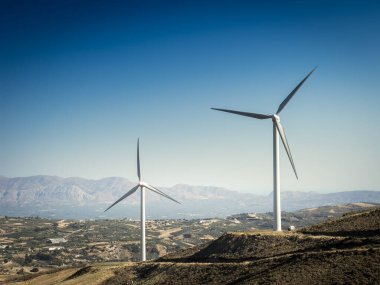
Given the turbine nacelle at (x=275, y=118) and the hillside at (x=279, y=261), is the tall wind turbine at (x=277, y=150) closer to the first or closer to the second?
the turbine nacelle at (x=275, y=118)

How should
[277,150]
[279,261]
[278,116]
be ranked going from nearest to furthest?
[279,261], [277,150], [278,116]

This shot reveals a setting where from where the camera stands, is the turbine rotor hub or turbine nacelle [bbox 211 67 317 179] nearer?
turbine nacelle [bbox 211 67 317 179]

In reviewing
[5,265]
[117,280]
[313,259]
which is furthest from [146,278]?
[5,265]

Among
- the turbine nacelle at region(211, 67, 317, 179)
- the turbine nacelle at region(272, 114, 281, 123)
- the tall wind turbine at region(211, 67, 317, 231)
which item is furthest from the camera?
the turbine nacelle at region(272, 114, 281, 123)

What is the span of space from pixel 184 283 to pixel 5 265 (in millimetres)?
175452

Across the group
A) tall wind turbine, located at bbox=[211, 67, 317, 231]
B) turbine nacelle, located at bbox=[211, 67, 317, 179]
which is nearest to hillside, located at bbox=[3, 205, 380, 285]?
tall wind turbine, located at bbox=[211, 67, 317, 231]

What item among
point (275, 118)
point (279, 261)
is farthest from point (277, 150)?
point (279, 261)

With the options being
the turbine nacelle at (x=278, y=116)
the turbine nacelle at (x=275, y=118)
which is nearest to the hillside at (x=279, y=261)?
the turbine nacelle at (x=278, y=116)

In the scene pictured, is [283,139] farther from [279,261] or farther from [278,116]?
[279,261]

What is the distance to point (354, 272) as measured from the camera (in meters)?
42.2

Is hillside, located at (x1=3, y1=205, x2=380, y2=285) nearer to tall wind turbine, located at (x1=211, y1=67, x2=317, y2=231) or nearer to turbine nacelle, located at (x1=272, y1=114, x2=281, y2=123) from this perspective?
tall wind turbine, located at (x1=211, y1=67, x2=317, y2=231)

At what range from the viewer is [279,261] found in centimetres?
5300

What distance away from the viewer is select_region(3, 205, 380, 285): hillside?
4462 centimetres

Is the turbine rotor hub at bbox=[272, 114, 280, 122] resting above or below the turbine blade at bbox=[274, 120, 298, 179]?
above
